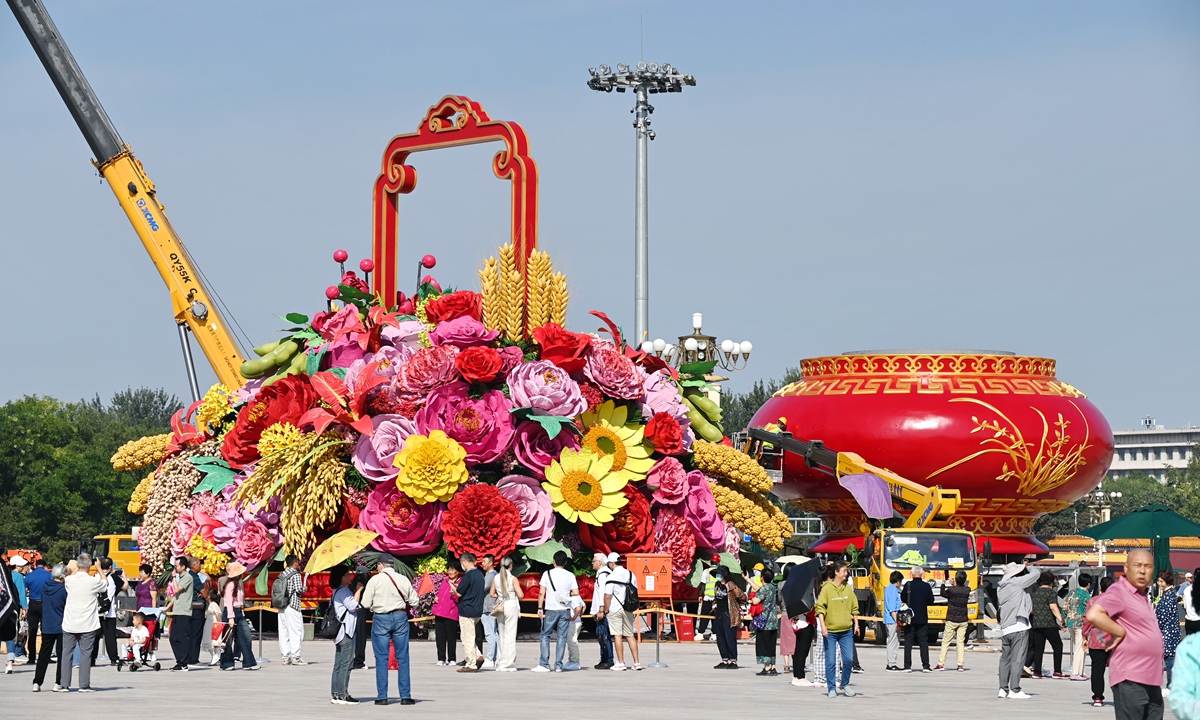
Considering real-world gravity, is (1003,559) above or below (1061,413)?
below

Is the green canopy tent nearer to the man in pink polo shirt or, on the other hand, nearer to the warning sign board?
the warning sign board

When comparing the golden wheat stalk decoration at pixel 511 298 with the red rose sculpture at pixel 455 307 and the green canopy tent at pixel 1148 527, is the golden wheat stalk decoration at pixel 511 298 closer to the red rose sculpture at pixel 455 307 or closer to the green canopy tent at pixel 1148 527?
the red rose sculpture at pixel 455 307

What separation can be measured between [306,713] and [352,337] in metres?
15.1

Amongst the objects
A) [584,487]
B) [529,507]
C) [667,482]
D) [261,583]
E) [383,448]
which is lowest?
[261,583]

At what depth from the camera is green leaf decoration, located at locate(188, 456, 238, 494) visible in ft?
104

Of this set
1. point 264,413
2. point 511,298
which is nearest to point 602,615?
point 511,298

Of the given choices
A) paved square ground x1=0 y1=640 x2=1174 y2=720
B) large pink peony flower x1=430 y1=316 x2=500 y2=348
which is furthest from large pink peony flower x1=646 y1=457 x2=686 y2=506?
paved square ground x1=0 y1=640 x2=1174 y2=720

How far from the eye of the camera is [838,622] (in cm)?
1934

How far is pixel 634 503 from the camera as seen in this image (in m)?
29.6

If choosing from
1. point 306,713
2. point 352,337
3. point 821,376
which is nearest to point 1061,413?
point 821,376

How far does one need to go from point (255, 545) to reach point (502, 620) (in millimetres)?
8818

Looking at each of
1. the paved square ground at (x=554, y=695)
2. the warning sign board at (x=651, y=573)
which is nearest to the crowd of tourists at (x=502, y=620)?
the paved square ground at (x=554, y=695)

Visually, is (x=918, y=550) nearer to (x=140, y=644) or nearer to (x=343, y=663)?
(x=140, y=644)

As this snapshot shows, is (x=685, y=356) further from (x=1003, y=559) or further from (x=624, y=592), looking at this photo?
(x=624, y=592)
